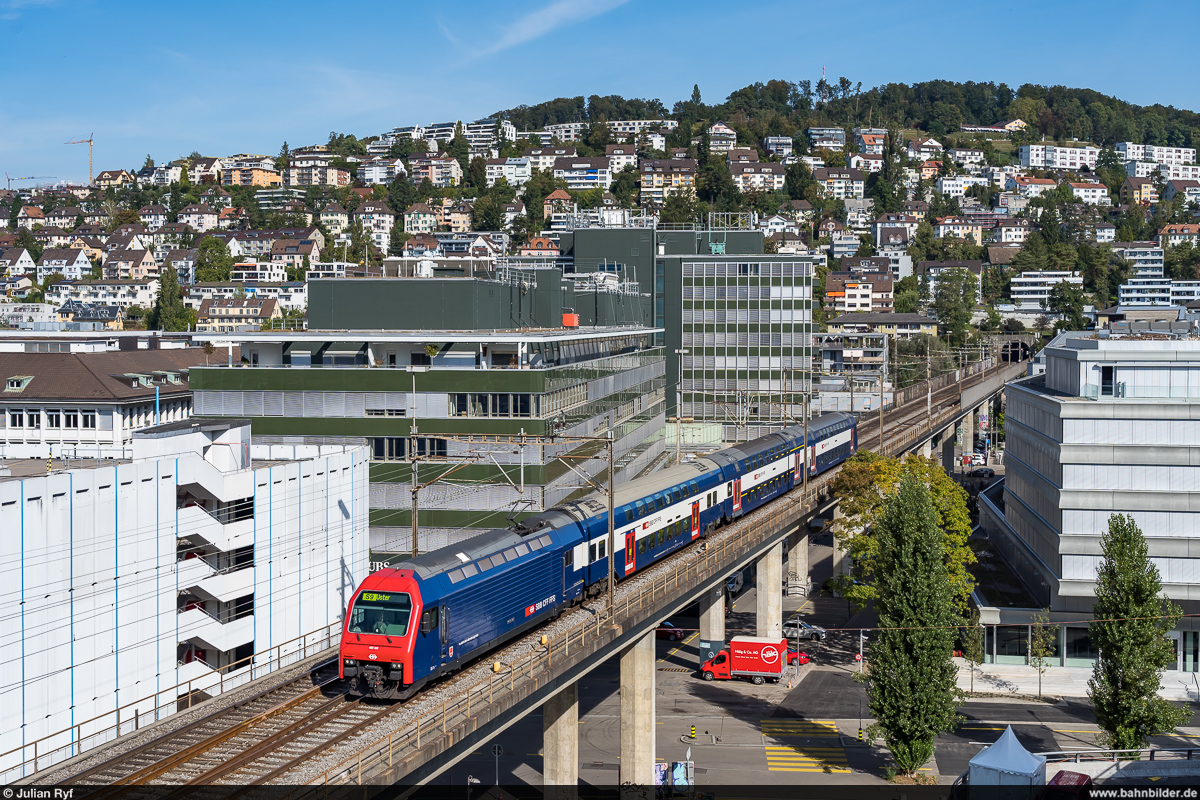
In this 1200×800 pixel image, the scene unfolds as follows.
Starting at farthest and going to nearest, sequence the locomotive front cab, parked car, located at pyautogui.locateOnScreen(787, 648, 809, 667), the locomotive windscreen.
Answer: parked car, located at pyautogui.locateOnScreen(787, 648, 809, 667), the locomotive windscreen, the locomotive front cab

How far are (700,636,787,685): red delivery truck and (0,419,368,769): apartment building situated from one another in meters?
22.3

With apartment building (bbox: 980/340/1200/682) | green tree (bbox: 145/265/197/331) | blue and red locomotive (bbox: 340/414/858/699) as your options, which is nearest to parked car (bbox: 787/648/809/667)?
blue and red locomotive (bbox: 340/414/858/699)

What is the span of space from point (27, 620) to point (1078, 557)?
5102 centimetres

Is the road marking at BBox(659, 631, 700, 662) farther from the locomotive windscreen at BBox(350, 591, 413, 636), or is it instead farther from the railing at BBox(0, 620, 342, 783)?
the locomotive windscreen at BBox(350, 591, 413, 636)

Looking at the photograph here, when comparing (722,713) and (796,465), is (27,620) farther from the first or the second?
(796,465)

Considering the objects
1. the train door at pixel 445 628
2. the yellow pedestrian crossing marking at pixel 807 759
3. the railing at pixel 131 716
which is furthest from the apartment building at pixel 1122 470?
the train door at pixel 445 628

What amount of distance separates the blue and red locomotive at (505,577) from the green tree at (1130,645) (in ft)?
62.7

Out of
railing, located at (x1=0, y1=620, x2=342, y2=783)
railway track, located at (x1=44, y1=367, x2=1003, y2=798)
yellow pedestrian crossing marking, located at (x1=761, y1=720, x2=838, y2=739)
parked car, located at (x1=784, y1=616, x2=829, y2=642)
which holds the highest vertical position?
railway track, located at (x1=44, y1=367, x2=1003, y2=798)

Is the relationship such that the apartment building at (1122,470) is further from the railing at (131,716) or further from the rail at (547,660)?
the railing at (131,716)

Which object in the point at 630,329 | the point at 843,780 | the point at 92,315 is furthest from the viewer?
the point at 92,315

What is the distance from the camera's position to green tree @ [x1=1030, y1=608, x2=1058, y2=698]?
58500 mm

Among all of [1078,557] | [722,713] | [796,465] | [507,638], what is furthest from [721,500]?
[507,638]

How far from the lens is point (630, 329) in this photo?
8706cm

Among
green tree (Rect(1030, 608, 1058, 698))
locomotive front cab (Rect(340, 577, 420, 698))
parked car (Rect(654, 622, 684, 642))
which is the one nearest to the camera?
locomotive front cab (Rect(340, 577, 420, 698))
